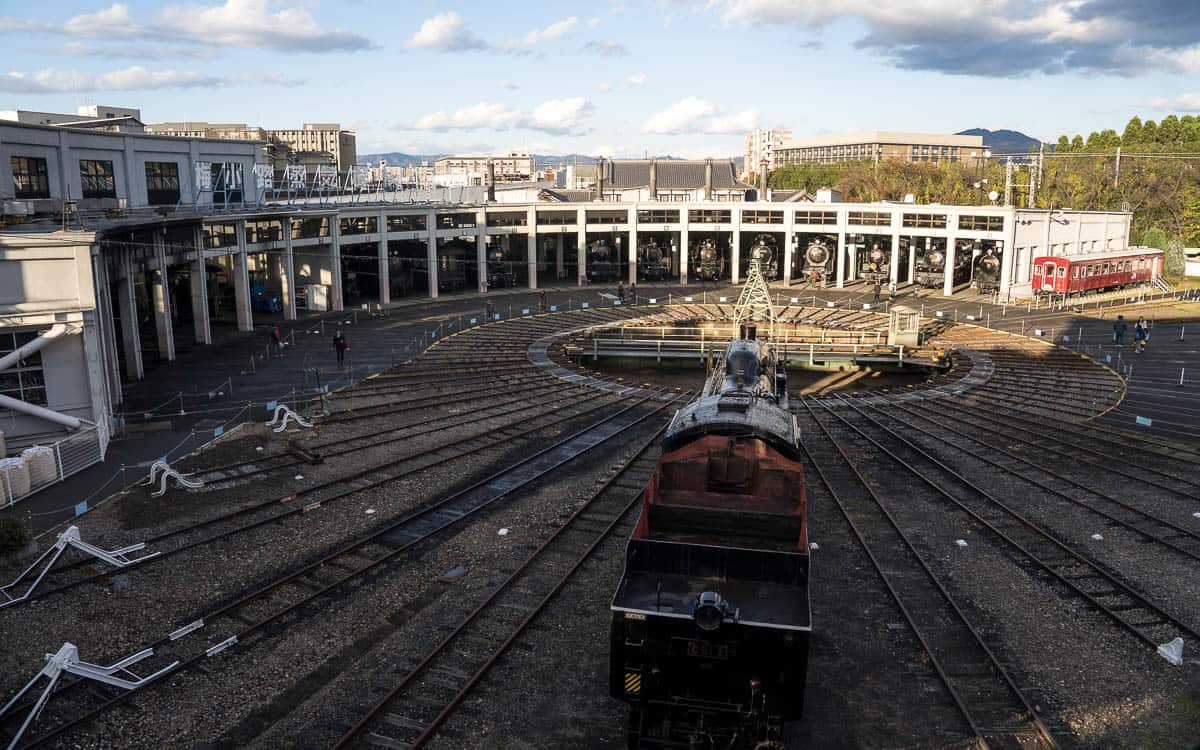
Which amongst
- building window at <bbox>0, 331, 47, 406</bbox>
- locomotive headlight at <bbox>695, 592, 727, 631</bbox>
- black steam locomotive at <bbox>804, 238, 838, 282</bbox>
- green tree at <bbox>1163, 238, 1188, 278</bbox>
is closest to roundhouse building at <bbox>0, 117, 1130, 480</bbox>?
building window at <bbox>0, 331, 47, 406</bbox>

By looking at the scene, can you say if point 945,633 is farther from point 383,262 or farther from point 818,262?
point 818,262

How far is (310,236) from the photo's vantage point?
193 ft

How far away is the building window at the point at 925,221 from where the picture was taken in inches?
2692

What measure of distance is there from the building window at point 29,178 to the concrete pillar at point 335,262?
724 inches

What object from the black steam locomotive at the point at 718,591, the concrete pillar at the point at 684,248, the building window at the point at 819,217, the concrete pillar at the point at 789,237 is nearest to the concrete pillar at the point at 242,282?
the concrete pillar at the point at 684,248

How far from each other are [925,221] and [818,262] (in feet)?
31.1

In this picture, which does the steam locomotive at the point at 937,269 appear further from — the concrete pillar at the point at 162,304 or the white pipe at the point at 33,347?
the white pipe at the point at 33,347

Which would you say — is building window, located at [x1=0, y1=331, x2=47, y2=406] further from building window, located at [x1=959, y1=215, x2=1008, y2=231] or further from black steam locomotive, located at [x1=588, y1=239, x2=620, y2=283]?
building window, located at [x1=959, y1=215, x2=1008, y2=231]

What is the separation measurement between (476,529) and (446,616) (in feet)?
15.2

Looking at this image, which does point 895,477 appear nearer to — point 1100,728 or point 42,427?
point 1100,728

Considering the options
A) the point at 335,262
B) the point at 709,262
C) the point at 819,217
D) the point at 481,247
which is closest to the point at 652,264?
the point at 709,262

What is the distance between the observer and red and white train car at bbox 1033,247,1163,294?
197 feet

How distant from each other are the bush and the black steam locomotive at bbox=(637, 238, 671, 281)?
210ft

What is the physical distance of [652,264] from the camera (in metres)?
79.2
